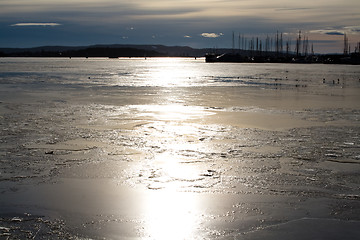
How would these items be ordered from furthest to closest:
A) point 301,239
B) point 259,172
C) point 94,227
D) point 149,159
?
1. point 149,159
2. point 259,172
3. point 94,227
4. point 301,239

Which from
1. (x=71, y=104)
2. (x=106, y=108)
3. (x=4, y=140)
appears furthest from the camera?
(x=71, y=104)

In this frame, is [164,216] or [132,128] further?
[132,128]

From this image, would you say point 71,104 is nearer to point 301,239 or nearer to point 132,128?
point 132,128

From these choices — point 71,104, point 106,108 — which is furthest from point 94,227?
point 71,104

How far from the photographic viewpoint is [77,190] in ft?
23.1

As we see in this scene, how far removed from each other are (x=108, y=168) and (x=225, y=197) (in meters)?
2.60

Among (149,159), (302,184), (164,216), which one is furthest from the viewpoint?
(149,159)

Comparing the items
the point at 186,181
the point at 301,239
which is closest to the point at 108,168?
the point at 186,181

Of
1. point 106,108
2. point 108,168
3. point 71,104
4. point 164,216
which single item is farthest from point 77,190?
point 71,104

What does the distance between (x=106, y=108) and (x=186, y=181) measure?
10343 mm

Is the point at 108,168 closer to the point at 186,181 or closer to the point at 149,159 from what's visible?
the point at 149,159

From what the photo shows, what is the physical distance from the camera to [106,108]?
17188 millimetres

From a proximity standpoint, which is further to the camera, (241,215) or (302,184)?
(302,184)

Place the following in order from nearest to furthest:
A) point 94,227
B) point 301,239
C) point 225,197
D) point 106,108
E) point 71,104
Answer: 1. point 301,239
2. point 94,227
3. point 225,197
4. point 106,108
5. point 71,104
